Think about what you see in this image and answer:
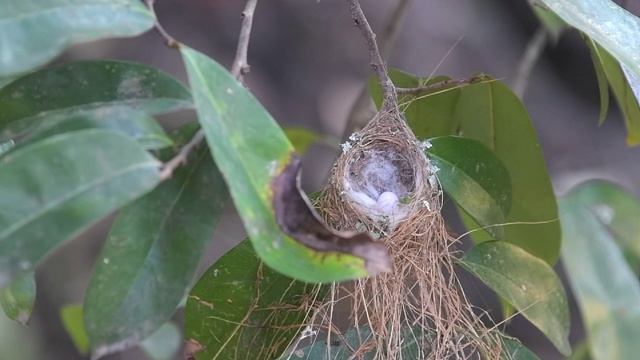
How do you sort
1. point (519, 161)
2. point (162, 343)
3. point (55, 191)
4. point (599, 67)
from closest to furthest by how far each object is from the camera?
1. point (55, 191)
2. point (599, 67)
3. point (519, 161)
4. point (162, 343)

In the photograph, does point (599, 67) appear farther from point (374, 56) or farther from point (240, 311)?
point (240, 311)

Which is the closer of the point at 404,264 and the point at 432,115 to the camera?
the point at 404,264

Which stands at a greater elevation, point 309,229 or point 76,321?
point 309,229

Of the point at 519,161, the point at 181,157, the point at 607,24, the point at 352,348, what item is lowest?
the point at 352,348

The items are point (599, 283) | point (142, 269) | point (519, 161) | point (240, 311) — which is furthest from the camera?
point (599, 283)

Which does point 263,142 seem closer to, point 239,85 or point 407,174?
point 239,85

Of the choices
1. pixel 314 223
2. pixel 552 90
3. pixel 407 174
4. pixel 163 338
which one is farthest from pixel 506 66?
pixel 314 223

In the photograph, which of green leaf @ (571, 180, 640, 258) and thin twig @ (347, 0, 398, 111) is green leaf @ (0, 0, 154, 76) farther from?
green leaf @ (571, 180, 640, 258)

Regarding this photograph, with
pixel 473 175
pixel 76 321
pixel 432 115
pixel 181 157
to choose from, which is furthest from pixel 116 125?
pixel 76 321
